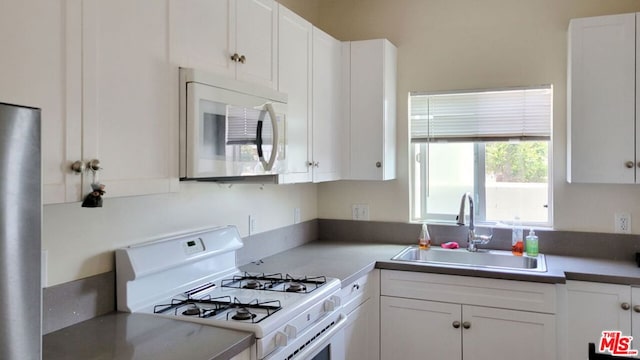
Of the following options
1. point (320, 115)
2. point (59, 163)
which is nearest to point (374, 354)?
point (320, 115)

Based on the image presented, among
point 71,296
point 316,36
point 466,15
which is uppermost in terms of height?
point 466,15

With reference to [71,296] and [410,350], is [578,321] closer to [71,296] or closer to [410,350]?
[410,350]

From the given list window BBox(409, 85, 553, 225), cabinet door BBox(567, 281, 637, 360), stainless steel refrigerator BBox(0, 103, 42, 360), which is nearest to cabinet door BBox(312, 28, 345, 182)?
window BBox(409, 85, 553, 225)

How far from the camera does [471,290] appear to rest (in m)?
2.56

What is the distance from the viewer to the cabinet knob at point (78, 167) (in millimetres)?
1296

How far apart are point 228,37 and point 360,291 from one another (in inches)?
55.9

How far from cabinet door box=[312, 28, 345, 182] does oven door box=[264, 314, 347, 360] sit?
89 cm

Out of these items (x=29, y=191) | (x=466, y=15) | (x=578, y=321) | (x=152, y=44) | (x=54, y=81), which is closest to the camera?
(x=29, y=191)

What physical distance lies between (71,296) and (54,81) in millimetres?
768

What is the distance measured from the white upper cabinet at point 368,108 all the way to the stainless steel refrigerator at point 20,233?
230 cm

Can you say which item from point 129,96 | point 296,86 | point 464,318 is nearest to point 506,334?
point 464,318

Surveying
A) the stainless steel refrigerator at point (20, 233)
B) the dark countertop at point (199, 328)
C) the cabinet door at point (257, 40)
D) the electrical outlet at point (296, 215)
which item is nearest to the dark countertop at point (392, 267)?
the dark countertop at point (199, 328)

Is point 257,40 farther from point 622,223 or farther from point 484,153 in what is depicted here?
point 622,223

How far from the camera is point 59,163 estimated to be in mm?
1260
